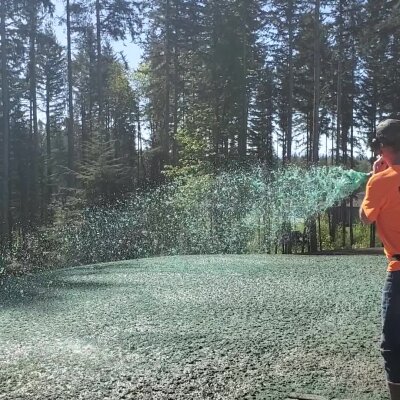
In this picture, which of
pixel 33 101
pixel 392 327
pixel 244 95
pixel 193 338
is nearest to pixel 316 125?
pixel 244 95

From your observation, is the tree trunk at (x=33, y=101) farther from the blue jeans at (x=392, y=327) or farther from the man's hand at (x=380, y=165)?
the blue jeans at (x=392, y=327)

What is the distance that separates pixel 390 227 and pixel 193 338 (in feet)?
8.41

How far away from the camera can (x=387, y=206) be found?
2.70 meters

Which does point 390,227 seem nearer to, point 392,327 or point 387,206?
point 387,206

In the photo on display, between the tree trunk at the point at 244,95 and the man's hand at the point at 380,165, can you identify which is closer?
the man's hand at the point at 380,165

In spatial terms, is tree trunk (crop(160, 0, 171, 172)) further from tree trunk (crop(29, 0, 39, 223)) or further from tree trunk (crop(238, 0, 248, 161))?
tree trunk (crop(29, 0, 39, 223))

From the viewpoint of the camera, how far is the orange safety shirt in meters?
2.69

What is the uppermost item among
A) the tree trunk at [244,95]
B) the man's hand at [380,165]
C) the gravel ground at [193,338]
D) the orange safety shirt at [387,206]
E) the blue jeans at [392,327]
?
the tree trunk at [244,95]

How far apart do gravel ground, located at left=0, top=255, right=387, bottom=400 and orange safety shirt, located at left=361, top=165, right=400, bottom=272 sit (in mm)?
1105

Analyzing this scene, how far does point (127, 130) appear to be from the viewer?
4119 centimetres

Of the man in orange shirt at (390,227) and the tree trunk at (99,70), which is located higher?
the tree trunk at (99,70)

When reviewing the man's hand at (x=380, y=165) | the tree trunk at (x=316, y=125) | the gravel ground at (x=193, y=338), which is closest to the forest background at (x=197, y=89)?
the tree trunk at (x=316, y=125)

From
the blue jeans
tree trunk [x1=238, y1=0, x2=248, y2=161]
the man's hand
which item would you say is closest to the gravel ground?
the blue jeans

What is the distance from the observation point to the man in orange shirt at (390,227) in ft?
8.77
